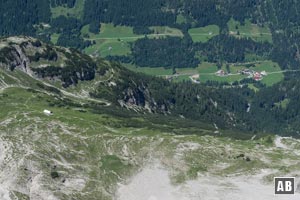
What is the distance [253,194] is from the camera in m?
195

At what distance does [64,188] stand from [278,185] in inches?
2376

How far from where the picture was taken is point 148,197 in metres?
196

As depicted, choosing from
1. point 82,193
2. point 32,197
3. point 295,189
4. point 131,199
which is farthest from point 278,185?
point 32,197

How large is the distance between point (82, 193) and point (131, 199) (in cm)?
1384

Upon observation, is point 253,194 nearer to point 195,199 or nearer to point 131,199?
point 195,199

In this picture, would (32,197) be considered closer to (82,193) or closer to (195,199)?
(82,193)

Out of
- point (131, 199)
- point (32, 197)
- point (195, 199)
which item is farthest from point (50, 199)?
point (195, 199)

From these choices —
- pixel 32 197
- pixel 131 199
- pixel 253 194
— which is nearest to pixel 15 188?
pixel 32 197

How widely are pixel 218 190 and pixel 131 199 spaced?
80.6 ft

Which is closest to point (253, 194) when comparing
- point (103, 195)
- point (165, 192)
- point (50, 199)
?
point (165, 192)

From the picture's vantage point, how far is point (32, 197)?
630ft

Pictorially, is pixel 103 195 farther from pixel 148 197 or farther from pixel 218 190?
pixel 218 190

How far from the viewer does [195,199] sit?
193m

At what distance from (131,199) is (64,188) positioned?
19467 millimetres
